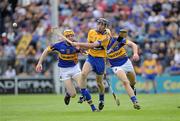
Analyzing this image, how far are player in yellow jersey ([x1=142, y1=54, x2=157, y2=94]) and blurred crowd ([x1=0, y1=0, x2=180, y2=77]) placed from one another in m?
0.23

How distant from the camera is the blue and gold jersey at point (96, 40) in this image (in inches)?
821

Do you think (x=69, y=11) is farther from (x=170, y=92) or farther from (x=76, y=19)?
(x=170, y=92)

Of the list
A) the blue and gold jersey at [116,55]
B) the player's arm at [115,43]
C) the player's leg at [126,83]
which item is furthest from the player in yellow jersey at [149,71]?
the player's leg at [126,83]

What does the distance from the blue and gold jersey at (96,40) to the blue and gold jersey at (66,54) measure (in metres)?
1.72

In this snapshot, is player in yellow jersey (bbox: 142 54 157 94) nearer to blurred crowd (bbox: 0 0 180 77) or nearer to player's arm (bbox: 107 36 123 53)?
blurred crowd (bbox: 0 0 180 77)

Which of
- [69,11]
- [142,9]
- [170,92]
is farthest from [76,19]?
[170,92]

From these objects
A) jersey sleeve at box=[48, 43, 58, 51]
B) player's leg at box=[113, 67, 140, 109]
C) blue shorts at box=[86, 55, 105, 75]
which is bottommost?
player's leg at box=[113, 67, 140, 109]

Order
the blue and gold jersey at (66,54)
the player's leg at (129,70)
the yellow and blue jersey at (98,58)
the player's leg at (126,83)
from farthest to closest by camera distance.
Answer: the blue and gold jersey at (66,54), the player's leg at (129,70), the yellow and blue jersey at (98,58), the player's leg at (126,83)

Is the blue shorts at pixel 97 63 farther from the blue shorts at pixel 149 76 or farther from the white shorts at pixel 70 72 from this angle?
the blue shorts at pixel 149 76

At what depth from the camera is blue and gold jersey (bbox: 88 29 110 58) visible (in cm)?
2084

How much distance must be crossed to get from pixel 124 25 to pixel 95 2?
364cm

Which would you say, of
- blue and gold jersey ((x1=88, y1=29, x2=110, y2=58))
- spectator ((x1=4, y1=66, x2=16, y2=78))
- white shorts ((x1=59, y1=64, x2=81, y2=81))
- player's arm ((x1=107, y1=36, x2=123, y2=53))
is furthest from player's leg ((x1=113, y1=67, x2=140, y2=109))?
spectator ((x1=4, y1=66, x2=16, y2=78))

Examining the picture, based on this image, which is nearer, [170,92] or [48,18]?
[170,92]

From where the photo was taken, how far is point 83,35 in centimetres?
3844
